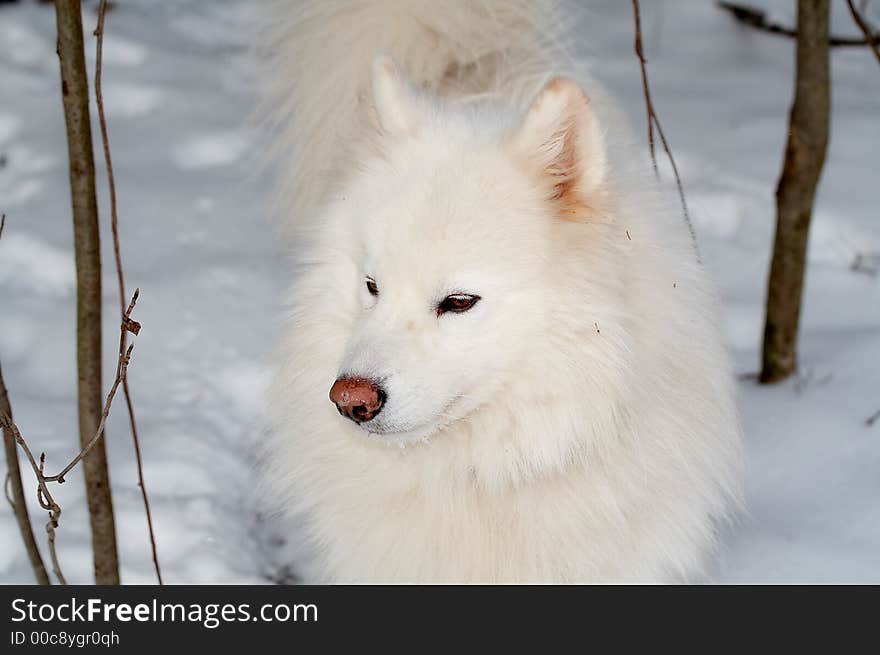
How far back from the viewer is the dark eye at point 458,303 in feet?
7.59

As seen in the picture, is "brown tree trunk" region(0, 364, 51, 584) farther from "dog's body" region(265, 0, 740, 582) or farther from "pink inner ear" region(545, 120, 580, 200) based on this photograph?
"pink inner ear" region(545, 120, 580, 200)

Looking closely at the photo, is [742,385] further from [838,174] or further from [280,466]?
[280,466]

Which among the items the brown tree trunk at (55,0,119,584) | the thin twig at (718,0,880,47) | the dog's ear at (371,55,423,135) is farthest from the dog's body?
the thin twig at (718,0,880,47)

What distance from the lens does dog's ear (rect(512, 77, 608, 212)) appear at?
2.24 meters

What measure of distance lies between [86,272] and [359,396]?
0.81m

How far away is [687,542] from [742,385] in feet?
4.49

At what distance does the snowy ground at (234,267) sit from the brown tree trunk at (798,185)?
0.14 m

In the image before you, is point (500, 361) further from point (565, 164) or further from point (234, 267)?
point (234, 267)

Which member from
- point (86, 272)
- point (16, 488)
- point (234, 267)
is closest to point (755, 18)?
point (234, 267)

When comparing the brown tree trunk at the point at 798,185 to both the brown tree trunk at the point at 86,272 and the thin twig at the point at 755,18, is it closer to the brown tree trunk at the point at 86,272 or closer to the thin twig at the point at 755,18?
the brown tree trunk at the point at 86,272

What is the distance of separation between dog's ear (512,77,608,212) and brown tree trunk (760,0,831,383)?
158 cm

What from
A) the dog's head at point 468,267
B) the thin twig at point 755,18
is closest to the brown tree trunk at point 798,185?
the dog's head at point 468,267

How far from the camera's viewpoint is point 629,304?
2424 millimetres
